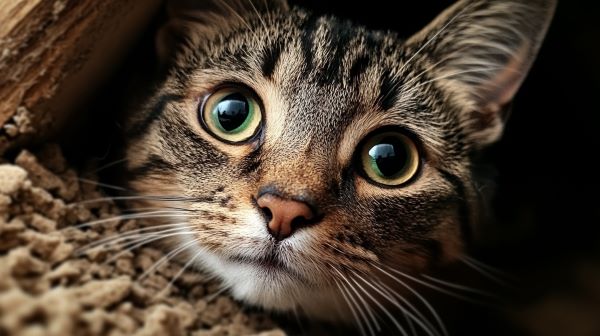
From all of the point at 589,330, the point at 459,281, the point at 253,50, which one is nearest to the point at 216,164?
the point at 253,50

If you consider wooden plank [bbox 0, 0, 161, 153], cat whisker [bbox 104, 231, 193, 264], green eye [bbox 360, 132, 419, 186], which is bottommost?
cat whisker [bbox 104, 231, 193, 264]

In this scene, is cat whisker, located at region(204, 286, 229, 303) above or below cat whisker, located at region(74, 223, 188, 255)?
below

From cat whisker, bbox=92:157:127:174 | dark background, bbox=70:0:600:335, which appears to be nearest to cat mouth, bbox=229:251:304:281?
cat whisker, bbox=92:157:127:174

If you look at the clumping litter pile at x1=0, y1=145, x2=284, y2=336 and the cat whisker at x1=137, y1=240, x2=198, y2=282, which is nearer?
the clumping litter pile at x1=0, y1=145, x2=284, y2=336

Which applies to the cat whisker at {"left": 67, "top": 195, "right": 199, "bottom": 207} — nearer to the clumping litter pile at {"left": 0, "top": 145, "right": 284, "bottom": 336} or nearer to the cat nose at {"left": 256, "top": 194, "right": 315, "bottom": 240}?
the clumping litter pile at {"left": 0, "top": 145, "right": 284, "bottom": 336}

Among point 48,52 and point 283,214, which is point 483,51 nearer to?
point 283,214

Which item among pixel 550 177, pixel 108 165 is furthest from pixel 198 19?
pixel 550 177
